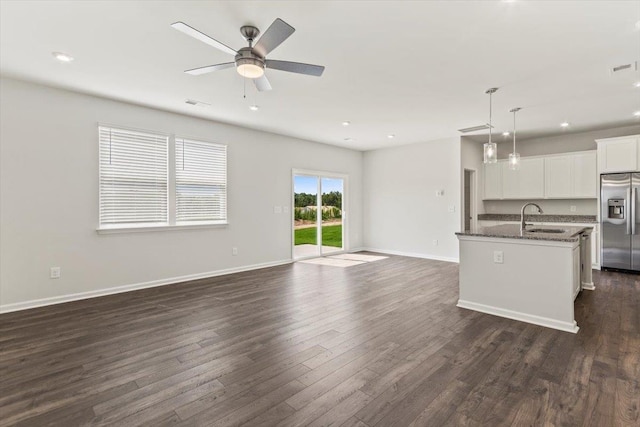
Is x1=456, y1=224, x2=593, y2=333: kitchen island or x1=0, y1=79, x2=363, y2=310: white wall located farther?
x1=0, y1=79, x2=363, y2=310: white wall

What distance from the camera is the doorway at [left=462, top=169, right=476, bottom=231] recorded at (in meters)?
7.51

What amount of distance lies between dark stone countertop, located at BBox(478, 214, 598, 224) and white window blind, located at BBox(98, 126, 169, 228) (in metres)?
7.13

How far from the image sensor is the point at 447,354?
2652 millimetres

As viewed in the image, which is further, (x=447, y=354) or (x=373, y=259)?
(x=373, y=259)

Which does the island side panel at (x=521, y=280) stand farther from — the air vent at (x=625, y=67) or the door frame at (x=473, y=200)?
the door frame at (x=473, y=200)

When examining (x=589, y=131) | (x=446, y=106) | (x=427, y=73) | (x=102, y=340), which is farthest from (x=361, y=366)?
(x=589, y=131)

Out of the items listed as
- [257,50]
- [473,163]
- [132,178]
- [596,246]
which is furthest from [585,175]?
[132,178]

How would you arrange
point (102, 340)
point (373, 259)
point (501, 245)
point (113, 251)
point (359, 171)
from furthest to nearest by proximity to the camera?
point (359, 171), point (373, 259), point (113, 251), point (501, 245), point (102, 340)

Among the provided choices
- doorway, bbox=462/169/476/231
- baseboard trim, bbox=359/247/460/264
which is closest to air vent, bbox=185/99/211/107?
baseboard trim, bbox=359/247/460/264

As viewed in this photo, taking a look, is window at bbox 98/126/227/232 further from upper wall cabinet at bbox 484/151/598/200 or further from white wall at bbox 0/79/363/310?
upper wall cabinet at bbox 484/151/598/200

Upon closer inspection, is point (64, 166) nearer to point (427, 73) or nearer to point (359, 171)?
point (427, 73)

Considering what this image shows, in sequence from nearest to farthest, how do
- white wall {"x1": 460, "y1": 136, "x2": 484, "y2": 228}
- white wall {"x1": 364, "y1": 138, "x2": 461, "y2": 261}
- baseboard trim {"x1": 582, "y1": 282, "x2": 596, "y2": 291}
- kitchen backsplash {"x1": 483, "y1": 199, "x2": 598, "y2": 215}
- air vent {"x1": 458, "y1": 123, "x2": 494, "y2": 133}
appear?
baseboard trim {"x1": 582, "y1": 282, "x2": 596, "y2": 291} → air vent {"x1": 458, "y1": 123, "x2": 494, "y2": 133} → kitchen backsplash {"x1": 483, "y1": 199, "x2": 598, "y2": 215} → white wall {"x1": 460, "y1": 136, "x2": 484, "y2": 228} → white wall {"x1": 364, "y1": 138, "x2": 461, "y2": 261}

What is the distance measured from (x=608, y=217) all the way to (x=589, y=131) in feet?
6.39

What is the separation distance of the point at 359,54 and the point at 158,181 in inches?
149
